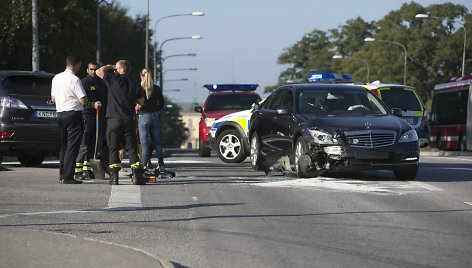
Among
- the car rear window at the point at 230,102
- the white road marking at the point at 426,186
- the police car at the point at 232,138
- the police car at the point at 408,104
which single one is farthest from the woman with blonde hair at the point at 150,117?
the police car at the point at 408,104

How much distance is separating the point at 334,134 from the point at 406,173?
1.39m

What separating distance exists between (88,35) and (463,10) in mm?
50112

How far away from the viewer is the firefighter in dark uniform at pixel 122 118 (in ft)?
53.4

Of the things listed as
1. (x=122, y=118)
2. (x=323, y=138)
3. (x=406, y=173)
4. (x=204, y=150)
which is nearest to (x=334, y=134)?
(x=323, y=138)

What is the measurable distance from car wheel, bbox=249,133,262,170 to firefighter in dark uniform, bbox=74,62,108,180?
3494 mm

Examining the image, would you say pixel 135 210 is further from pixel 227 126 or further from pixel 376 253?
pixel 227 126

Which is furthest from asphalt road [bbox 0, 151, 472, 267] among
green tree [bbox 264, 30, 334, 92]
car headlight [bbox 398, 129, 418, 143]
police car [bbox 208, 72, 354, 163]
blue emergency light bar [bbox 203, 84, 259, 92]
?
green tree [bbox 264, 30, 334, 92]

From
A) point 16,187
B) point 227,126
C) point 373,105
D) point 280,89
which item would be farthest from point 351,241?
point 227,126

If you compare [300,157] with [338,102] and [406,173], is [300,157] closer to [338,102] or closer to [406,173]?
[338,102]

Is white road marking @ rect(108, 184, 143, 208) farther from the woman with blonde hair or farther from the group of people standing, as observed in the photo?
the woman with blonde hair

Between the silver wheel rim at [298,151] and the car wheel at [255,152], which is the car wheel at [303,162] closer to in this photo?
the silver wheel rim at [298,151]

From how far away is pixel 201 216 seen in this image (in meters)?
11.9

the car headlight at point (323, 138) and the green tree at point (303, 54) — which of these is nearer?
the car headlight at point (323, 138)

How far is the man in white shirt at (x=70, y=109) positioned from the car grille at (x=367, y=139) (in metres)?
4.02
